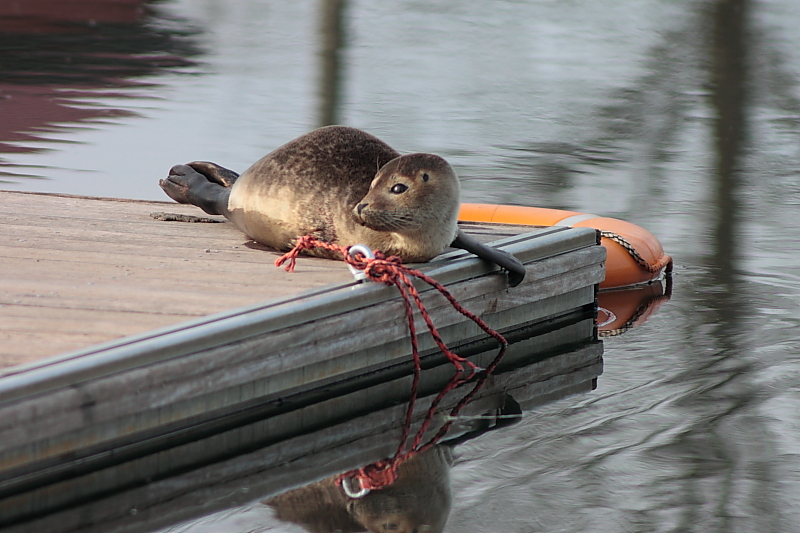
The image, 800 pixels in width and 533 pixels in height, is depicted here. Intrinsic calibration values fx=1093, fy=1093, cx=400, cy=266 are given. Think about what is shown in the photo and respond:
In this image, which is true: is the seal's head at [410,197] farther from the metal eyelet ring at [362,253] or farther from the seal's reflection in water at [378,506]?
the seal's reflection in water at [378,506]

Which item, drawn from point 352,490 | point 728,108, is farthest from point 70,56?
point 352,490

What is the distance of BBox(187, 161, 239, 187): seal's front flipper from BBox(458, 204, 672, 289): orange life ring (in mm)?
1131

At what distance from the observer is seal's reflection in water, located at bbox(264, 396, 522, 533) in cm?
281

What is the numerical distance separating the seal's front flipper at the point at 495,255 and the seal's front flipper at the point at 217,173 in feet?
4.20

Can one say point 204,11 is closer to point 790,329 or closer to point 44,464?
point 790,329

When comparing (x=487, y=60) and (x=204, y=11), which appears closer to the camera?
(x=487, y=60)

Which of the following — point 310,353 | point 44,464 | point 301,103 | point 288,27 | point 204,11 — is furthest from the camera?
→ point 204,11

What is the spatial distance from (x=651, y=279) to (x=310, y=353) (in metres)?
2.39

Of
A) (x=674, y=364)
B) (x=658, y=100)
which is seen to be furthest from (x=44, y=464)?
(x=658, y=100)

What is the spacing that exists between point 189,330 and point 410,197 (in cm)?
97

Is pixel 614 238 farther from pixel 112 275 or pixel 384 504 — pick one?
pixel 384 504

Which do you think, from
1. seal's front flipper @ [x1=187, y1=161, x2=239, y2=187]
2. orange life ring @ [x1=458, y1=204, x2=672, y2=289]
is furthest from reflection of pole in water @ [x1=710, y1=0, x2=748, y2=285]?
seal's front flipper @ [x1=187, y1=161, x2=239, y2=187]

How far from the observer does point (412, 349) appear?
3.93 m

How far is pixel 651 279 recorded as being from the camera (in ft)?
17.4
